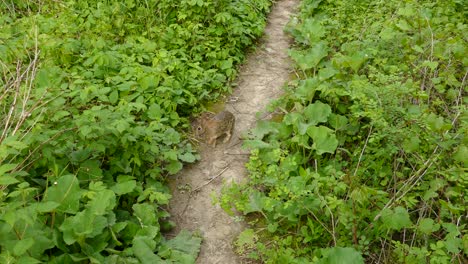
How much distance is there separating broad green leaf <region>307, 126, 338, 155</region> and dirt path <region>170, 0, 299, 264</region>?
0.80 meters

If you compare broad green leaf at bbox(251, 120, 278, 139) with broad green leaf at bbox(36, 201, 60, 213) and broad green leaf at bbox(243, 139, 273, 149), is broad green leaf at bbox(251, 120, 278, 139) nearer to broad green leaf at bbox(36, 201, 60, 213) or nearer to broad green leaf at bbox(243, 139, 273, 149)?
broad green leaf at bbox(243, 139, 273, 149)

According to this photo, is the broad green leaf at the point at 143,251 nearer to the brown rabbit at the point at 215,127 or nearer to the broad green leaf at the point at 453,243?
the brown rabbit at the point at 215,127

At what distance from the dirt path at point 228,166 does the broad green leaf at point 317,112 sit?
0.78 meters

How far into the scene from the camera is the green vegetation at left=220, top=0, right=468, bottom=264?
332 centimetres

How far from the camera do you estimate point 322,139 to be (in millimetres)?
4156

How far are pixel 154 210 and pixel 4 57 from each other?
2.28m

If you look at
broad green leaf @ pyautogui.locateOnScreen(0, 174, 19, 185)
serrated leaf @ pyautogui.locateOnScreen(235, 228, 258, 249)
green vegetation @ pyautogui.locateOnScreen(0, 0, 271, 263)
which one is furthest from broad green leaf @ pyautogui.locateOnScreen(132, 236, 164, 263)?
broad green leaf @ pyautogui.locateOnScreen(0, 174, 19, 185)

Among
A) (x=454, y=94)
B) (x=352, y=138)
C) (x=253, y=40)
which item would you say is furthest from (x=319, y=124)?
(x=253, y=40)

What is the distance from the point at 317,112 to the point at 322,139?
1.38 feet

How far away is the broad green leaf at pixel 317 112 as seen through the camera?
14.5 feet

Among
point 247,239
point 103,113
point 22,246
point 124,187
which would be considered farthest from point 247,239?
point 22,246

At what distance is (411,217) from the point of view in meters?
3.53

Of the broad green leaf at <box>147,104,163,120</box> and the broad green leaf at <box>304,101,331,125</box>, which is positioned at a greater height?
the broad green leaf at <box>304,101,331,125</box>

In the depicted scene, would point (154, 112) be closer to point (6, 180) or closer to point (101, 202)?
point (101, 202)
